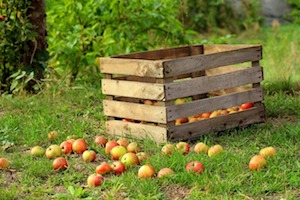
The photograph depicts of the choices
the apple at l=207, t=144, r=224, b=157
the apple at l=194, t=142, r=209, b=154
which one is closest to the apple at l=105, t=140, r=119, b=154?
the apple at l=194, t=142, r=209, b=154

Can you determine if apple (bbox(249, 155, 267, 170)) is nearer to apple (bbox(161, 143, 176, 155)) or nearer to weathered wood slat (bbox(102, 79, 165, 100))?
apple (bbox(161, 143, 176, 155))

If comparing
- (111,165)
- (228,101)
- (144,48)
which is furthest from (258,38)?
(111,165)

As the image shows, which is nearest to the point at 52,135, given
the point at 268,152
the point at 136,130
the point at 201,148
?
the point at 136,130

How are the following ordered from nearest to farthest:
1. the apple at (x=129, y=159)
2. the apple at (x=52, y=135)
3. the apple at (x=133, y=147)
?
the apple at (x=129, y=159), the apple at (x=133, y=147), the apple at (x=52, y=135)

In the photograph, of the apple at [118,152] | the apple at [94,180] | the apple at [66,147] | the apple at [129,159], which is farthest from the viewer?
the apple at [66,147]

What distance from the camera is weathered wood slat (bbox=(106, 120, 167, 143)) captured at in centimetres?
537

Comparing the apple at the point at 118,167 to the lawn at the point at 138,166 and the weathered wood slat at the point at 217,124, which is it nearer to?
the lawn at the point at 138,166

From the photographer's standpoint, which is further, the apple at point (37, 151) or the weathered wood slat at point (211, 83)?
the weathered wood slat at point (211, 83)

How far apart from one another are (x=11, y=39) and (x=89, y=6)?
899 mm

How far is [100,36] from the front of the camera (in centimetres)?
760

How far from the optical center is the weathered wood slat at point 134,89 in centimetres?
528

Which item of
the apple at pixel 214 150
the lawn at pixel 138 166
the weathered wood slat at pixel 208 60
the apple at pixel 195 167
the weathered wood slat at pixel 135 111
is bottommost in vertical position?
the lawn at pixel 138 166

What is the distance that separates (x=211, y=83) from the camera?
5.58 metres

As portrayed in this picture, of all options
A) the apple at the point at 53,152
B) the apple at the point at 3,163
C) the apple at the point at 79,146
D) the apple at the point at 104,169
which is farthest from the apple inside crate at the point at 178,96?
the apple at the point at 3,163
